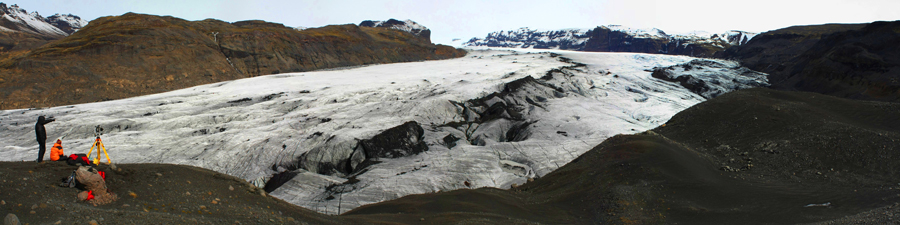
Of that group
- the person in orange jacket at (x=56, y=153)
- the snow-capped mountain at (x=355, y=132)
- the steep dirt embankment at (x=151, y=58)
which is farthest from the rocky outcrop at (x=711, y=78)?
the person in orange jacket at (x=56, y=153)

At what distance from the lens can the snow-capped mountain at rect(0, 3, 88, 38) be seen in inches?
3632

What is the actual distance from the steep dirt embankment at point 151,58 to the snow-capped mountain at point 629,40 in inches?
3668

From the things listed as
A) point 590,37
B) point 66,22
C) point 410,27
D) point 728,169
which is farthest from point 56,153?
point 590,37

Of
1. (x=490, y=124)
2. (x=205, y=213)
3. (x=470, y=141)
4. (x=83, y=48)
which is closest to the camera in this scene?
(x=205, y=213)

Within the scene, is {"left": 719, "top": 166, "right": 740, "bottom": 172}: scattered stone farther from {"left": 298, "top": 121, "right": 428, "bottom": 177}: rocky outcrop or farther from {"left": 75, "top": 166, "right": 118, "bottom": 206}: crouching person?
{"left": 75, "top": 166, "right": 118, "bottom": 206}: crouching person

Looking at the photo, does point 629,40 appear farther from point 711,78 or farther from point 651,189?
point 651,189

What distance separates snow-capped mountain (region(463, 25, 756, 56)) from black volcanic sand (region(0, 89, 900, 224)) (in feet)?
335

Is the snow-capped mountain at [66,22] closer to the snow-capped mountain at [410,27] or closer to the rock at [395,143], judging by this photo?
the snow-capped mountain at [410,27]

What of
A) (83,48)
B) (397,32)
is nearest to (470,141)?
(83,48)

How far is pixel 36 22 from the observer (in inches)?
4124

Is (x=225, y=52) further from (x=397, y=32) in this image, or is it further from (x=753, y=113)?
(x=753, y=113)

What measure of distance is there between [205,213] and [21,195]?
251cm

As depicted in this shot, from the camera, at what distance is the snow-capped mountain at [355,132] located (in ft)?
56.8

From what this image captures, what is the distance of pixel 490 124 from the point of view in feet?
85.0
